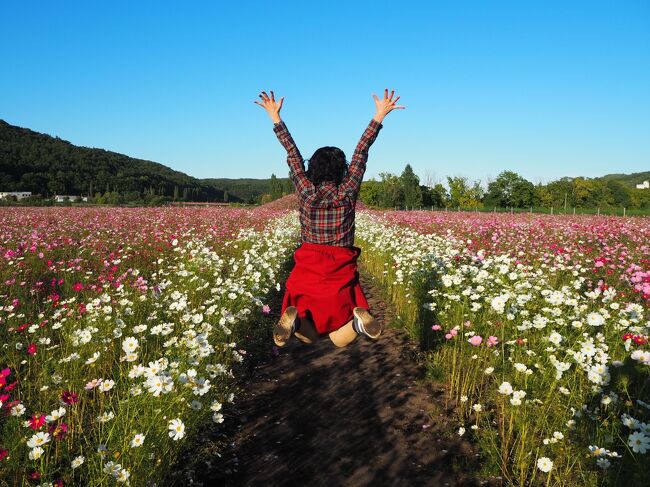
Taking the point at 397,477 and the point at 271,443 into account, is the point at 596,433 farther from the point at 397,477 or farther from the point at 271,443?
the point at 271,443

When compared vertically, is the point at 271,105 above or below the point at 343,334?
above

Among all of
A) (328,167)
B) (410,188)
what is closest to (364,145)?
(328,167)

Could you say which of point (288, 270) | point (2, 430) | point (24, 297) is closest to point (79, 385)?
point (2, 430)

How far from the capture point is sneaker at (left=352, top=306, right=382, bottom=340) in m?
3.69

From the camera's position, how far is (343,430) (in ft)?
12.5

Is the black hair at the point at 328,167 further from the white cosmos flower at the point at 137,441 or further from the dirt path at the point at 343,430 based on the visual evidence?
the white cosmos flower at the point at 137,441

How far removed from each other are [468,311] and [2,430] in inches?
176

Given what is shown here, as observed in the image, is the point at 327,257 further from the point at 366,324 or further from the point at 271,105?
the point at 271,105

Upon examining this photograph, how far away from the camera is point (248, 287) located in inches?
252

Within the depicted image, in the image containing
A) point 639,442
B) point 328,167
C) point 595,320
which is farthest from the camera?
point 328,167

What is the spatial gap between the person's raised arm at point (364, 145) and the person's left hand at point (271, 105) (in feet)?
2.88

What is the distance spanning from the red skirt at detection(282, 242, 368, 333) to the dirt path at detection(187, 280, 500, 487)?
0.95 metres

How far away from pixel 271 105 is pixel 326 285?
189 cm

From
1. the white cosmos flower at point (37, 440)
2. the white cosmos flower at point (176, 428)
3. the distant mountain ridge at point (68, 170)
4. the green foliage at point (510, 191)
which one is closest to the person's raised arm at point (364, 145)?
the white cosmos flower at point (176, 428)
